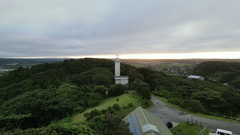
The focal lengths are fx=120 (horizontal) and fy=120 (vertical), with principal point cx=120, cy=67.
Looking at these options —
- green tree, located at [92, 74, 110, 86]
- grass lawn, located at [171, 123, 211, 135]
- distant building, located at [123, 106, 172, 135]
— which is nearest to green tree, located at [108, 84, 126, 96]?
green tree, located at [92, 74, 110, 86]

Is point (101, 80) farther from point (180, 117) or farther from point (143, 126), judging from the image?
point (143, 126)

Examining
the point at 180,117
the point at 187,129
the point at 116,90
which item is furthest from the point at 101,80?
the point at 187,129

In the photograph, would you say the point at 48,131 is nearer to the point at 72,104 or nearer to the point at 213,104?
the point at 72,104

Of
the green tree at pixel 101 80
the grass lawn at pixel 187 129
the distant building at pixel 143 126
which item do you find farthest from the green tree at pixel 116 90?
the grass lawn at pixel 187 129

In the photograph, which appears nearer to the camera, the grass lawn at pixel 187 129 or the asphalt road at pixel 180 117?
the grass lawn at pixel 187 129

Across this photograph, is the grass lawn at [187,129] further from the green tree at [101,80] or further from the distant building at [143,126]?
the green tree at [101,80]

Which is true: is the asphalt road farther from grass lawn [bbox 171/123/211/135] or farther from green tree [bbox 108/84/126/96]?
green tree [bbox 108/84/126/96]

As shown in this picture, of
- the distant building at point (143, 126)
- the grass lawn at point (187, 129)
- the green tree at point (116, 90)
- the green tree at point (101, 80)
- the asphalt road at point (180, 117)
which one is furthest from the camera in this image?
the green tree at point (101, 80)
